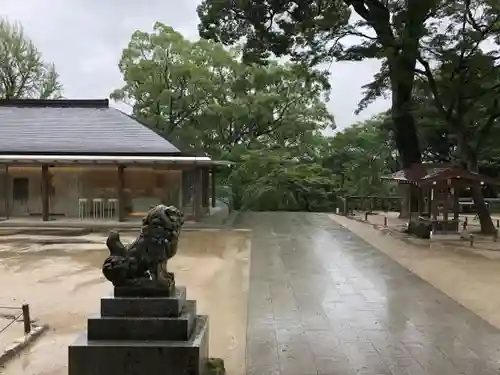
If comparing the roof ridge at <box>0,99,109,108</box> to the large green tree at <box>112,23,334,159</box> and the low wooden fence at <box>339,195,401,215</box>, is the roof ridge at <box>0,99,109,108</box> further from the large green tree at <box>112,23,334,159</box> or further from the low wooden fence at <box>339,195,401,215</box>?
the low wooden fence at <box>339,195,401,215</box>

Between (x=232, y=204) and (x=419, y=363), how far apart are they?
25441mm

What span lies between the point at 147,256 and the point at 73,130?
19.6m

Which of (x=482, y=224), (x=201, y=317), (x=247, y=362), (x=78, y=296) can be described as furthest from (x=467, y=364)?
(x=482, y=224)

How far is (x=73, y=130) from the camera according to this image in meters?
22.9

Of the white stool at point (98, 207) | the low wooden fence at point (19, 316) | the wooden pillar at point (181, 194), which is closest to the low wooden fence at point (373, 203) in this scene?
the wooden pillar at point (181, 194)

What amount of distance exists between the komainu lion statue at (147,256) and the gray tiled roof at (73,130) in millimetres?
16385

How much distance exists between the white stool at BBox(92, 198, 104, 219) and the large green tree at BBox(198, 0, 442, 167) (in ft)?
23.5

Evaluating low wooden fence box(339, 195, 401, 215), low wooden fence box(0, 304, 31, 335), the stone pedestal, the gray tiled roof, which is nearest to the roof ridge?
→ the gray tiled roof

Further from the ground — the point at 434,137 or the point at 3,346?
the point at 434,137

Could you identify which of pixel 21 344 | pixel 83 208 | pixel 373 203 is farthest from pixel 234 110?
pixel 21 344

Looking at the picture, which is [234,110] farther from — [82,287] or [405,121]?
[82,287]

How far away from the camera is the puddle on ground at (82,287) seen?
5699 millimetres

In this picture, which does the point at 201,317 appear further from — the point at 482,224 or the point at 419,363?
the point at 482,224

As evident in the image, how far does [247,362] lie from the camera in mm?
5344
